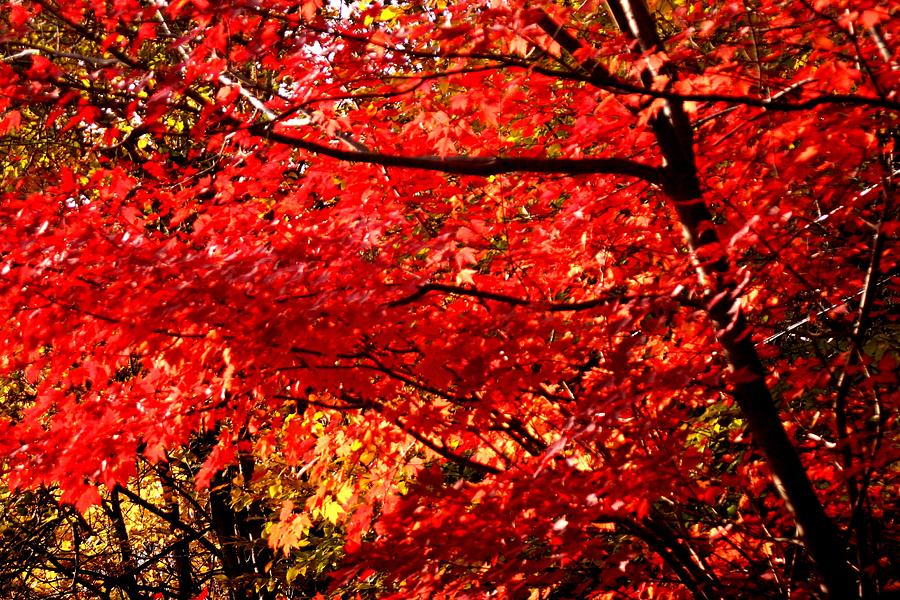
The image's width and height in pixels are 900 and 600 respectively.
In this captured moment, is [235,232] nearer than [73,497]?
No

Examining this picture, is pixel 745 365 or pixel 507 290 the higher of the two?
pixel 507 290

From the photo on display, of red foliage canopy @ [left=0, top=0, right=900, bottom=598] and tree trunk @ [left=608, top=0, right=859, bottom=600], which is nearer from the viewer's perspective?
red foliage canopy @ [left=0, top=0, right=900, bottom=598]

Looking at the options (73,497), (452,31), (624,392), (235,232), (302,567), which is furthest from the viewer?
(302,567)

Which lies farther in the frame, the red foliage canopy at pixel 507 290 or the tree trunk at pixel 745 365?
the tree trunk at pixel 745 365

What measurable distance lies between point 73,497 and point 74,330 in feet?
3.21

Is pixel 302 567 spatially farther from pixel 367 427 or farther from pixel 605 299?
pixel 605 299

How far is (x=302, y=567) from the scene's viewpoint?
7344mm

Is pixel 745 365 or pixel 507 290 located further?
pixel 507 290

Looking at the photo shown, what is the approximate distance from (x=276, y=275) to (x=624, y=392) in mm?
1679

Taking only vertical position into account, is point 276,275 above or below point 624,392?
above

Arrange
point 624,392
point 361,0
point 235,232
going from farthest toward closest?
point 361,0 → point 235,232 → point 624,392

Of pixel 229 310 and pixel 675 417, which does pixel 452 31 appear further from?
pixel 675 417

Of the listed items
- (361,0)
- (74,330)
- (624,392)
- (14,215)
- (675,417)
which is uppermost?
(361,0)

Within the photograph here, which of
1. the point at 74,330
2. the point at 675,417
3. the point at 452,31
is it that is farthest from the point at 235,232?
the point at 675,417
